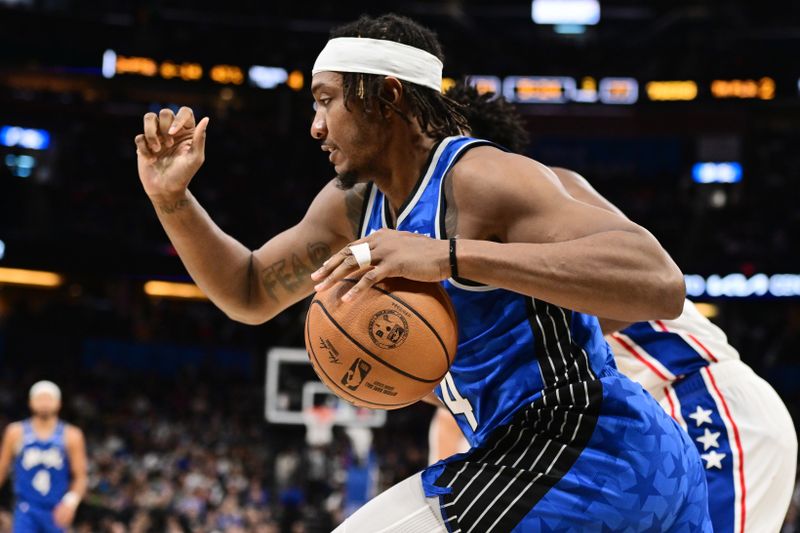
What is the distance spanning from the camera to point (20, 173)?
1966 centimetres

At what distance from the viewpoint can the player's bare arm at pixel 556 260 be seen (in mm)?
2150

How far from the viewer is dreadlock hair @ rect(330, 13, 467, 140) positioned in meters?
2.57

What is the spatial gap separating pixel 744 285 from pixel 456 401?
16.2 m

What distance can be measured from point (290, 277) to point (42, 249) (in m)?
15.6

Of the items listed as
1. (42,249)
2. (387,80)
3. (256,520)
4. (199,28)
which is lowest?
(256,520)

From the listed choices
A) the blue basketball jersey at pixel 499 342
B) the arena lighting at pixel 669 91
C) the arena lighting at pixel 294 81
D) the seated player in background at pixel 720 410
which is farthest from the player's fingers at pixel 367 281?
the arena lighting at pixel 669 91

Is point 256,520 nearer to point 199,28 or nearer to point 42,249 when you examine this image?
point 42,249

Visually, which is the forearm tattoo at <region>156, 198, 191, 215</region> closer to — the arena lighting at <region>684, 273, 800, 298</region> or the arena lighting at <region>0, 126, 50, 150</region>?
the arena lighting at <region>684, 273, 800, 298</region>

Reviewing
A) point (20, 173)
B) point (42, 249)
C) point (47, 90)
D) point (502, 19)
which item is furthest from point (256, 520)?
point (502, 19)

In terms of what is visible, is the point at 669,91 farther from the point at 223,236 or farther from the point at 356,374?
the point at 356,374

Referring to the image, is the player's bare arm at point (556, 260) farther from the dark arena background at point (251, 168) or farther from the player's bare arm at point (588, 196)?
the dark arena background at point (251, 168)

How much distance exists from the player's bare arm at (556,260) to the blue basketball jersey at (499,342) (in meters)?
0.17

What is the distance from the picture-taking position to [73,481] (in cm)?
880

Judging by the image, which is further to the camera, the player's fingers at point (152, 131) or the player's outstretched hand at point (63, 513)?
the player's outstretched hand at point (63, 513)
